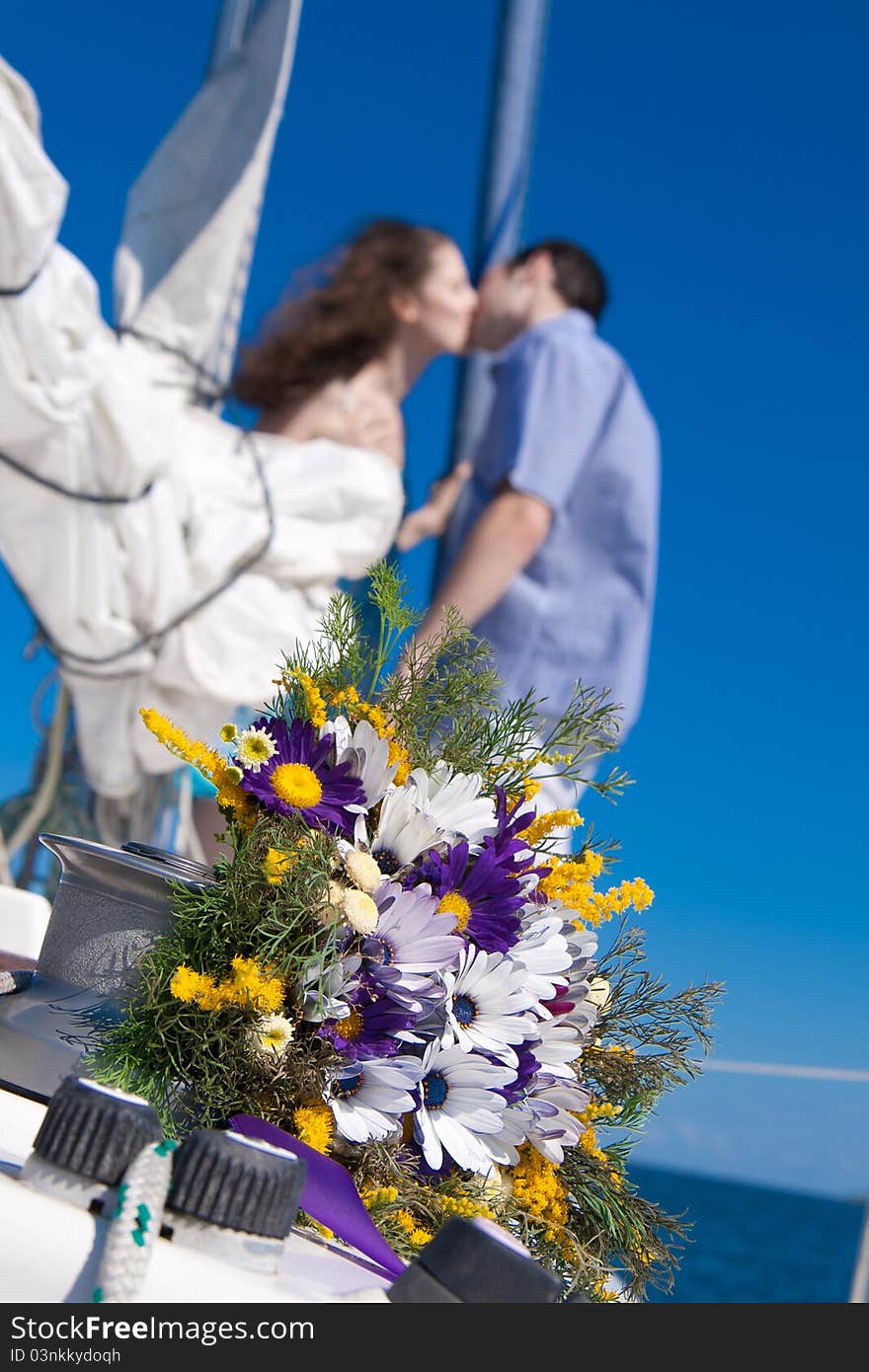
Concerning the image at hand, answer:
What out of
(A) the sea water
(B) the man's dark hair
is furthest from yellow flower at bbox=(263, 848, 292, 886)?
(A) the sea water

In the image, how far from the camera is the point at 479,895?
1.18 feet

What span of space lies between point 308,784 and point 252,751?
0.02 metres

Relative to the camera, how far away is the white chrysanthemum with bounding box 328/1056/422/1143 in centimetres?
33

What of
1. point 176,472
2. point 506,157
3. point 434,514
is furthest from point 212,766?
point 506,157

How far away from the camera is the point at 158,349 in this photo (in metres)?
1.97

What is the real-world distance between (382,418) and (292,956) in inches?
74.8

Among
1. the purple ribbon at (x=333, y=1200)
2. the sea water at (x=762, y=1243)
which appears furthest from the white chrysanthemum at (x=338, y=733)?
the sea water at (x=762, y=1243)

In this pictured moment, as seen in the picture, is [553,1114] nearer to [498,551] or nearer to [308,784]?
[308,784]

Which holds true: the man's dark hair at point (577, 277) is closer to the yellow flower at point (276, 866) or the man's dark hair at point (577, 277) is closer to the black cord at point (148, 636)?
the black cord at point (148, 636)

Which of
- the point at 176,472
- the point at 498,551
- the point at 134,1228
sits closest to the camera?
the point at 134,1228

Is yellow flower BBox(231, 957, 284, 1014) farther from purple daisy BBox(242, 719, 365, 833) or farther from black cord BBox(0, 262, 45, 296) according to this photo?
black cord BBox(0, 262, 45, 296)

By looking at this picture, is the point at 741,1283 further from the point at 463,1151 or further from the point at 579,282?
the point at 463,1151

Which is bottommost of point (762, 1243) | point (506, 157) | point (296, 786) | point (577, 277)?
point (762, 1243)

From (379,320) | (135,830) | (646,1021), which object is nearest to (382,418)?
(379,320)
